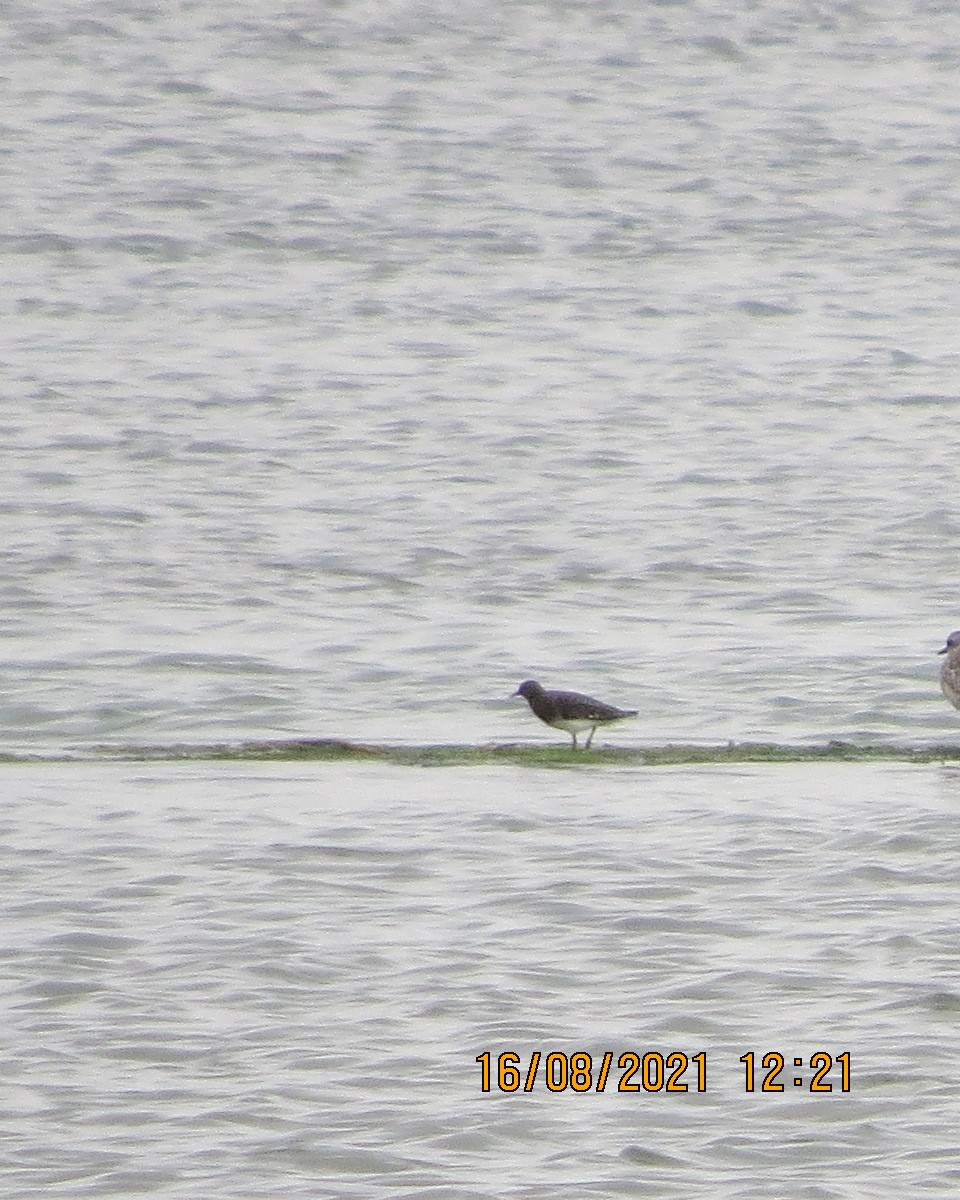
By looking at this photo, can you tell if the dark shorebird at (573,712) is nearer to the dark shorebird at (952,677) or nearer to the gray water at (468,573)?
the gray water at (468,573)

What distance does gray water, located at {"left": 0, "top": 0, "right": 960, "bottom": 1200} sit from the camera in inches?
261

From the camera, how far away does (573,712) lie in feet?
36.2

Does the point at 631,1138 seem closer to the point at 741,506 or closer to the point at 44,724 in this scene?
the point at 44,724

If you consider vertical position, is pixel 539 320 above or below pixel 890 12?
below

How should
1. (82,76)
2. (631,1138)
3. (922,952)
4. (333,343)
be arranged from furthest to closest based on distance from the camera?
1. (82,76)
2. (333,343)
3. (922,952)
4. (631,1138)

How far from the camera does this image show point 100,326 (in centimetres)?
2272

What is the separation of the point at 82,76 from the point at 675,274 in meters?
9.03

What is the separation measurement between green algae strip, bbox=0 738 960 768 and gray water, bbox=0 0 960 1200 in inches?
9.6

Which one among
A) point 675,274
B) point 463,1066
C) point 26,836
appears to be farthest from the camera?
point 675,274

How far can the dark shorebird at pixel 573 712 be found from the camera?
435 inches

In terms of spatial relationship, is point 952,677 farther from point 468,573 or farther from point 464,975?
point 468,573

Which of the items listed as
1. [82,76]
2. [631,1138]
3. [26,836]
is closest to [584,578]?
[26,836]

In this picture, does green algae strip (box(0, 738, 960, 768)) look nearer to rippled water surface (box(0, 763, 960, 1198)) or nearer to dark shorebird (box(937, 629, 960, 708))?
rippled water surface (box(0, 763, 960, 1198))
